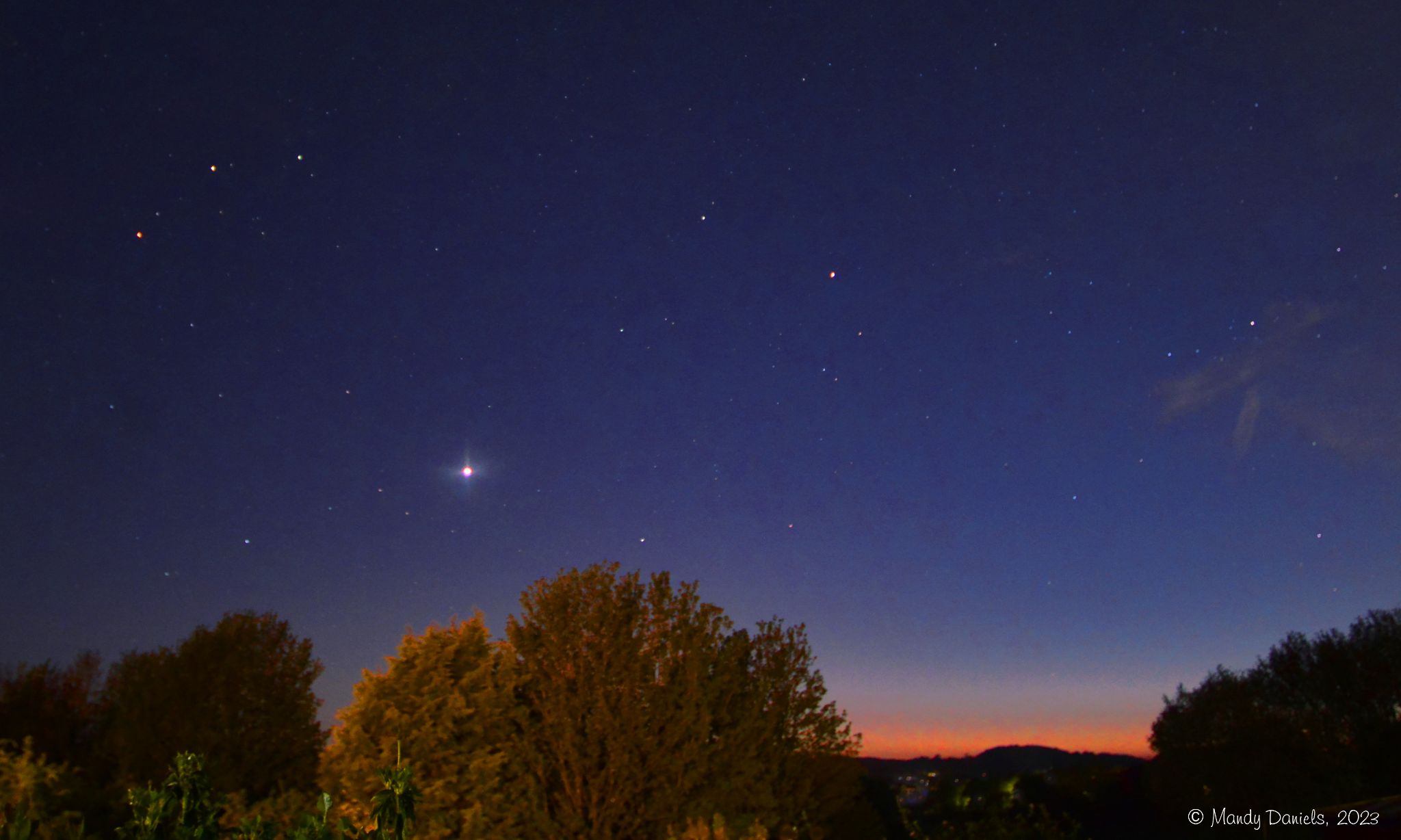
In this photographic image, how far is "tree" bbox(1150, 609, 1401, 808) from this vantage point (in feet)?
144

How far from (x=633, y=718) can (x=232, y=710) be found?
23.6m

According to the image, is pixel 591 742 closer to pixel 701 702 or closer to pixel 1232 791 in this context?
pixel 701 702

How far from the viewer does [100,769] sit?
39.6 m

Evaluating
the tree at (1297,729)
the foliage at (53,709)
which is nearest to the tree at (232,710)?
the foliage at (53,709)

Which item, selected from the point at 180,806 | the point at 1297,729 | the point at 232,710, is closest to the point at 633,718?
the point at 180,806

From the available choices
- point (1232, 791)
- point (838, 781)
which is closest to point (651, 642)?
point (838, 781)

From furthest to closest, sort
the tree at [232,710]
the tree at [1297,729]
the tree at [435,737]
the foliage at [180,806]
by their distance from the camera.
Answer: the tree at [1297,729]
the tree at [232,710]
the tree at [435,737]
the foliage at [180,806]

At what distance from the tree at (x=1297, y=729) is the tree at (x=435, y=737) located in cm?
4530

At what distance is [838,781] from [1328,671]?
138ft

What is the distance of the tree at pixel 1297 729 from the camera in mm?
43781

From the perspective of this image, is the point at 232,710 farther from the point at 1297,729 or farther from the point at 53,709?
the point at 1297,729

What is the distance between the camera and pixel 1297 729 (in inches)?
1855

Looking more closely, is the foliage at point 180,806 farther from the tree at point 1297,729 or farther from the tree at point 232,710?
the tree at point 1297,729

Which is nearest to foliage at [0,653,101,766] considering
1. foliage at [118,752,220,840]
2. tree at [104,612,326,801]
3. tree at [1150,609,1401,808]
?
tree at [104,612,326,801]
